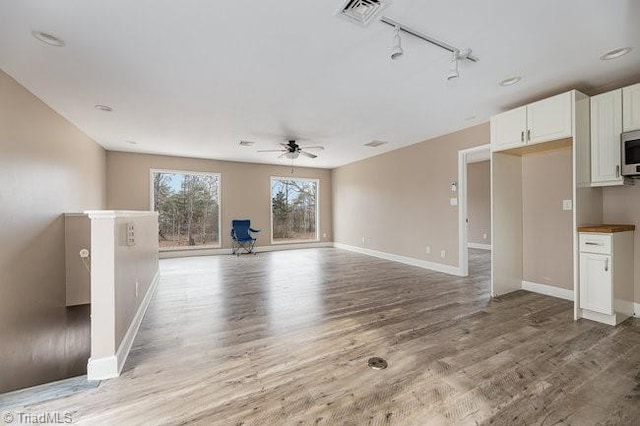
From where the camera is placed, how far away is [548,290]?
3539 millimetres

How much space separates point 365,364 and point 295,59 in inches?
103

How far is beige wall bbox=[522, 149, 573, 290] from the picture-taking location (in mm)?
3369

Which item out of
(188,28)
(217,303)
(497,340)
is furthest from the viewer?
(217,303)

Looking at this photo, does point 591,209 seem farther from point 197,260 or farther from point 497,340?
point 197,260

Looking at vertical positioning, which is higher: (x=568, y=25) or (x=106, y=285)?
(x=568, y=25)

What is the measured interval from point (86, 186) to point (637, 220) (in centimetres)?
759

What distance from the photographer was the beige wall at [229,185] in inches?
245

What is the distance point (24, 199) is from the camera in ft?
9.13

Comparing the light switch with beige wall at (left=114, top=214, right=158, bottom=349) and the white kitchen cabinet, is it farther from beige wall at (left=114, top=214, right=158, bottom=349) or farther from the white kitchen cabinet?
the white kitchen cabinet

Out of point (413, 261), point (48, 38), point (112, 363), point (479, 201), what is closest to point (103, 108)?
point (48, 38)

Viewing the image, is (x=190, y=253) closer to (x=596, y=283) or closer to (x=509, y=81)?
(x=509, y=81)

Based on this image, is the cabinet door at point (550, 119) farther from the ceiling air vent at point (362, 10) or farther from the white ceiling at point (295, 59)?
the ceiling air vent at point (362, 10)

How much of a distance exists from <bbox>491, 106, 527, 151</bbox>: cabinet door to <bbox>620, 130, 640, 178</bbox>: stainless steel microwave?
0.81 m

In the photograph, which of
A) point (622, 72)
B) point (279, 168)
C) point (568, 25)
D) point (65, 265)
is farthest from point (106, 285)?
point (279, 168)
